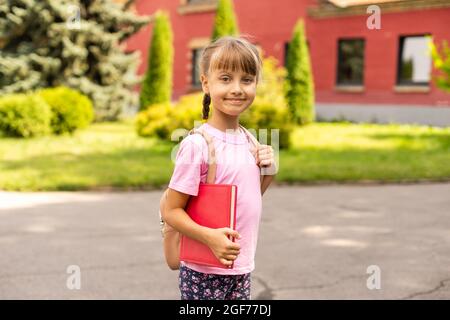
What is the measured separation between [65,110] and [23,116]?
1.32 m

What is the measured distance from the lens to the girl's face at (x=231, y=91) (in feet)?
7.06

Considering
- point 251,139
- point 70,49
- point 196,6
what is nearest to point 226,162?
point 251,139

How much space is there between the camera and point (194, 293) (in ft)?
7.87

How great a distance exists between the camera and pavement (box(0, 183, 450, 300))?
470cm

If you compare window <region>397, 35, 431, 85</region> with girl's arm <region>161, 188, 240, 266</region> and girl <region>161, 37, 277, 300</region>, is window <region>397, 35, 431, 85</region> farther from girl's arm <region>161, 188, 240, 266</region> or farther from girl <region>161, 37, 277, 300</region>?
girl's arm <region>161, 188, 240, 266</region>

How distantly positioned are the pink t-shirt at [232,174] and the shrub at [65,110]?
14869 millimetres

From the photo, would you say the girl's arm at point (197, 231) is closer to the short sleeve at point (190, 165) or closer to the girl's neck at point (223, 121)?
the short sleeve at point (190, 165)

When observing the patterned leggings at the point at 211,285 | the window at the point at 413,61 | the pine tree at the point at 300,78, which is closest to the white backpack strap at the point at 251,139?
the patterned leggings at the point at 211,285

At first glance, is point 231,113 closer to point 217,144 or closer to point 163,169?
point 217,144

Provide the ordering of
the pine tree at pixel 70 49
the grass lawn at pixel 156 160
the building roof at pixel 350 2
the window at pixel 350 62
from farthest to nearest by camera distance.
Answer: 1. the window at pixel 350 62
2. the building roof at pixel 350 2
3. the pine tree at pixel 70 49
4. the grass lawn at pixel 156 160

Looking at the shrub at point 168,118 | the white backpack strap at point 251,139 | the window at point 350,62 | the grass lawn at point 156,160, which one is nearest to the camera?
the white backpack strap at point 251,139

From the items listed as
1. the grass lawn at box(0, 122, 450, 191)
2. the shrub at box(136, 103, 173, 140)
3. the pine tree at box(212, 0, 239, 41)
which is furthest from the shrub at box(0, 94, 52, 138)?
the pine tree at box(212, 0, 239, 41)

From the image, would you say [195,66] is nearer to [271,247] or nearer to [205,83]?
[271,247]
